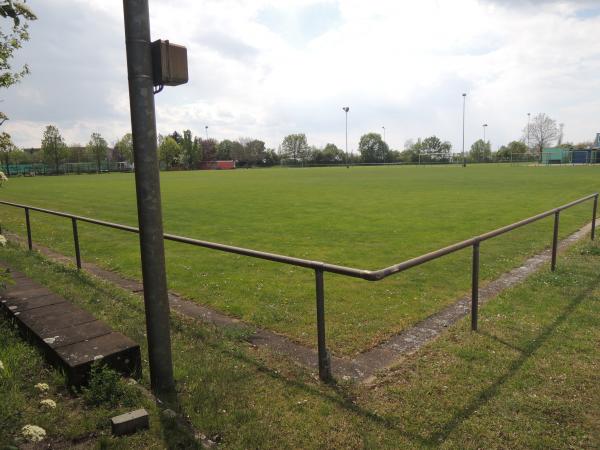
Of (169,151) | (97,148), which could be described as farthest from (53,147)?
(169,151)

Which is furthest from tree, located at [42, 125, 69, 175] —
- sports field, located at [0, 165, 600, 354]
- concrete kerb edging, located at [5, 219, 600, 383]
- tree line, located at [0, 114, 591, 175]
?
concrete kerb edging, located at [5, 219, 600, 383]

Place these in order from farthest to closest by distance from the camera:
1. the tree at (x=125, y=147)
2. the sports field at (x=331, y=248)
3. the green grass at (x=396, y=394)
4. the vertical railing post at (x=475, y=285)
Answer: the tree at (x=125, y=147), the sports field at (x=331, y=248), the vertical railing post at (x=475, y=285), the green grass at (x=396, y=394)

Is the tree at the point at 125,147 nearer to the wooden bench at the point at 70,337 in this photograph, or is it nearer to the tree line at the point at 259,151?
the tree line at the point at 259,151

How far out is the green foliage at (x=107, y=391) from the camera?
3.22 m

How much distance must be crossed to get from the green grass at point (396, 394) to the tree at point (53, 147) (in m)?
88.1

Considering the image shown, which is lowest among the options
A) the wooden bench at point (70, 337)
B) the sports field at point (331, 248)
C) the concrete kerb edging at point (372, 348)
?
the concrete kerb edging at point (372, 348)

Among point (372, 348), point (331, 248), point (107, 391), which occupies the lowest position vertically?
point (372, 348)

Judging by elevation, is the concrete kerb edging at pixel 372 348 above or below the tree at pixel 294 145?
below

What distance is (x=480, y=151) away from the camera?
387ft

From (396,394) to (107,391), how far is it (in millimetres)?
2278

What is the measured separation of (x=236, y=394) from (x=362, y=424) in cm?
105

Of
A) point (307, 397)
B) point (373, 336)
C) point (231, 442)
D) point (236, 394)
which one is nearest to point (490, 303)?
point (373, 336)

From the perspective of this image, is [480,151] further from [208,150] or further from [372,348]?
[372,348]

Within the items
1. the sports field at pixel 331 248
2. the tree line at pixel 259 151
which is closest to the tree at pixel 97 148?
the tree line at pixel 259 151
